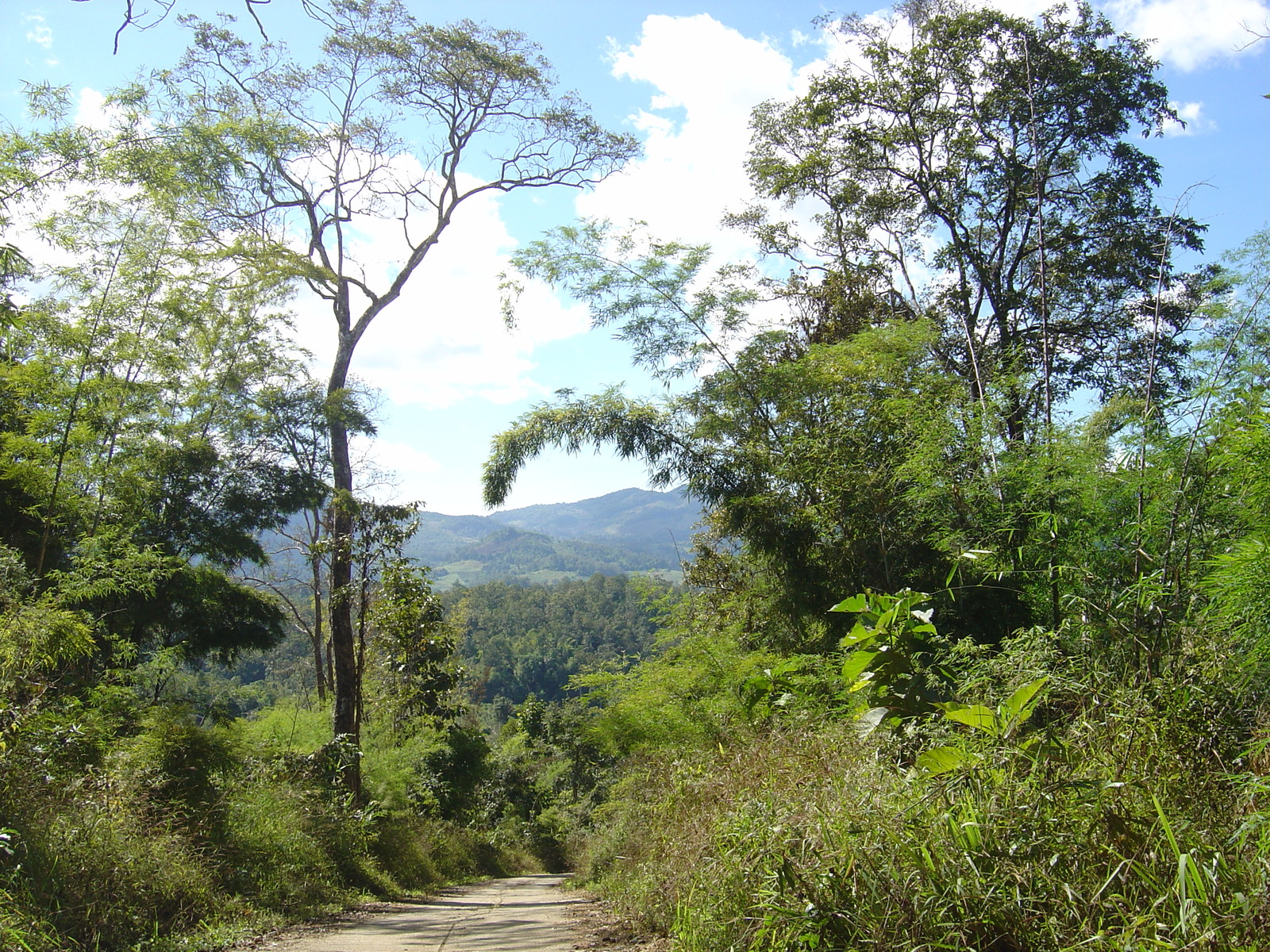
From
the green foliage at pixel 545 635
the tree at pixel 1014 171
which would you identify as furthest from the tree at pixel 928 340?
the green foliage at pixel 545 635

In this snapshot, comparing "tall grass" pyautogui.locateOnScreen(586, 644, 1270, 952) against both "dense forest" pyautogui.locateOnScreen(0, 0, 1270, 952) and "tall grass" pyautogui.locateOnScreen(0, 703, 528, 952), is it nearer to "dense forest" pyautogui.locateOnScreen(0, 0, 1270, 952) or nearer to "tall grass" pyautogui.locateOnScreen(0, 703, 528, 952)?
"dense forest" pyautogui.locateOnScreen(0, 0, 1270, 952)

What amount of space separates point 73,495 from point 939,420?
25.3 feet

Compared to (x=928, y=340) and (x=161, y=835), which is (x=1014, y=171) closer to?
(x=928, y=340)

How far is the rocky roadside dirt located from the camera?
420 centimetres

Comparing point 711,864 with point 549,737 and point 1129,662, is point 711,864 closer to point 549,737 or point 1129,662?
point 1129,662

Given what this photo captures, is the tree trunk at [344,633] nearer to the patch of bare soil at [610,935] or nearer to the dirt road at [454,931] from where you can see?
the dirt road at [454,931]

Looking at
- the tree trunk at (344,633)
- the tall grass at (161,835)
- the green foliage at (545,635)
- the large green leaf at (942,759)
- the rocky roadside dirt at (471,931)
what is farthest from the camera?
the green foliage at (545,635)

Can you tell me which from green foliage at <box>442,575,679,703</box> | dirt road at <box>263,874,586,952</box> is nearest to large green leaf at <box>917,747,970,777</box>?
dirt road at <box>263,874,586,952</box>

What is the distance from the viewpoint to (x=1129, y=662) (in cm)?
301

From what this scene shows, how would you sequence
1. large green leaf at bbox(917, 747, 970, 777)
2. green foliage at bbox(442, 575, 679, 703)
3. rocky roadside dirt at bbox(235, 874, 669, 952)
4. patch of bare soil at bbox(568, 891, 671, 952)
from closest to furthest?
large green leaf at bbox(917, 747, 970, 777), patch of bare soil at bbox(568, 891, 671, 952), rocky roadside dirt at bbox(235, 874, 669, 952), green foliage at bbox(442, 575, 679, 703)

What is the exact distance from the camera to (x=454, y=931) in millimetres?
5152

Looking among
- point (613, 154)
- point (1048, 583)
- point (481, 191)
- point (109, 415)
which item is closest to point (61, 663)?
point (109, 415)

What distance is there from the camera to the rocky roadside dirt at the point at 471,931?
165 inches

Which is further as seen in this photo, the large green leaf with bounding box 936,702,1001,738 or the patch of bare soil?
the patch of bare soil
